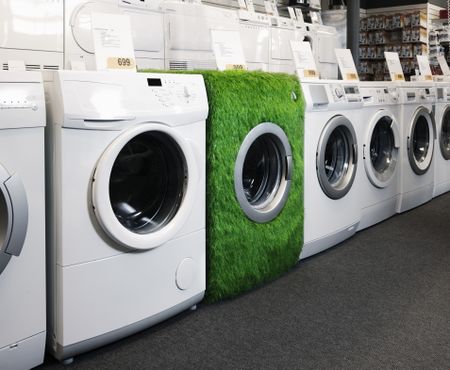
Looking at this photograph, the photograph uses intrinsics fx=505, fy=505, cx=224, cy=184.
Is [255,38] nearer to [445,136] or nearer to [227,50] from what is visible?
[445,136]

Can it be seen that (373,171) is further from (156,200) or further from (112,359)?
(112,359)

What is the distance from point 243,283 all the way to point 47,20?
7.46ft

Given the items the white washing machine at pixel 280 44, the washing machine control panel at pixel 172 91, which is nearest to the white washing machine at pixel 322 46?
the white washing machine at pixel 280 44

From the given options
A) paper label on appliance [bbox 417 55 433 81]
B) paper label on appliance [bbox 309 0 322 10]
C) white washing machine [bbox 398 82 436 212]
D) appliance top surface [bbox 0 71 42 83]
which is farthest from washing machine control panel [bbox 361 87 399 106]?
paper label on appliance [bbox 309 0 322 10]

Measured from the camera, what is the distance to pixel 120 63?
1.88 meters

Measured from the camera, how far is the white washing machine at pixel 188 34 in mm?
4016

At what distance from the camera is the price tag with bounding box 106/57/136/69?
1.86m

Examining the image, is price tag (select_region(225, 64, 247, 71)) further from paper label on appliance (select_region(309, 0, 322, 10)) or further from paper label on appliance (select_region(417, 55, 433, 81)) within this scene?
paper label on appliance (select_region(309, 0, 322, 10))

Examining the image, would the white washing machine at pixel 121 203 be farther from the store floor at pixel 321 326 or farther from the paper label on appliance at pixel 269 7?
the paper label on appliance at pixel 269 7

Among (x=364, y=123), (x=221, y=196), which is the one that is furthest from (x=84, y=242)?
(x=364, y=123)

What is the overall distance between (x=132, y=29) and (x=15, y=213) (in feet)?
8.50

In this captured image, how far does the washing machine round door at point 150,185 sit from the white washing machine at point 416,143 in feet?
7.46

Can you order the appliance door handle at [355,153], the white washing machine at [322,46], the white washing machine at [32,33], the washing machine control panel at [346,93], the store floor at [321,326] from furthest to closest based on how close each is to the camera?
the white washing machine at [322,46] → the white washing machine at [32,33] → the appliance door handle at [355,153] → the washing machine control panel at [346,93] → the store floor at [321,326]

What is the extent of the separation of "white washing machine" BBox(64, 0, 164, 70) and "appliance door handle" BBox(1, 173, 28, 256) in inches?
80.1
